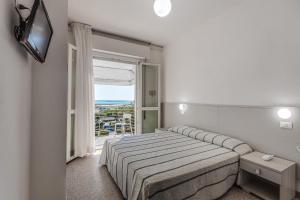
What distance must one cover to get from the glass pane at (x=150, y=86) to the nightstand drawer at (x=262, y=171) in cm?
267

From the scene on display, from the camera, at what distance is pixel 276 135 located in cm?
203

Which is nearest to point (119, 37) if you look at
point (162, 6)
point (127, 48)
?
point (127, 48)

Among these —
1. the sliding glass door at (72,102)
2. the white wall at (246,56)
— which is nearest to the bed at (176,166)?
the white wall at (246,56)

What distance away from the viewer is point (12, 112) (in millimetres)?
875

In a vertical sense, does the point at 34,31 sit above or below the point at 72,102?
above

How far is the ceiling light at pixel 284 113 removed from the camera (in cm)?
188

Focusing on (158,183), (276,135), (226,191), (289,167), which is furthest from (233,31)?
(158,183)

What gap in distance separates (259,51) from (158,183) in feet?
7.52

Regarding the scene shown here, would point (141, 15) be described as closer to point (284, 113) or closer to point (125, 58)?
point (125, 58)

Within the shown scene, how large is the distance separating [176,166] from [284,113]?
1540 millimetres

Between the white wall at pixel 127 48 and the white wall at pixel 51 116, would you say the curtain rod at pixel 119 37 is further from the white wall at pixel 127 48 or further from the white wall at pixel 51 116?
the white wall at pixel 51 116

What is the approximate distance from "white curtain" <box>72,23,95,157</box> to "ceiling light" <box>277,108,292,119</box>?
10.7 feet

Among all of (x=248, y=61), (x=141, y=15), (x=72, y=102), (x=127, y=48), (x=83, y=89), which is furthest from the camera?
(x=127, y=48)

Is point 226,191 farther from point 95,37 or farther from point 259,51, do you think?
point 95,37
